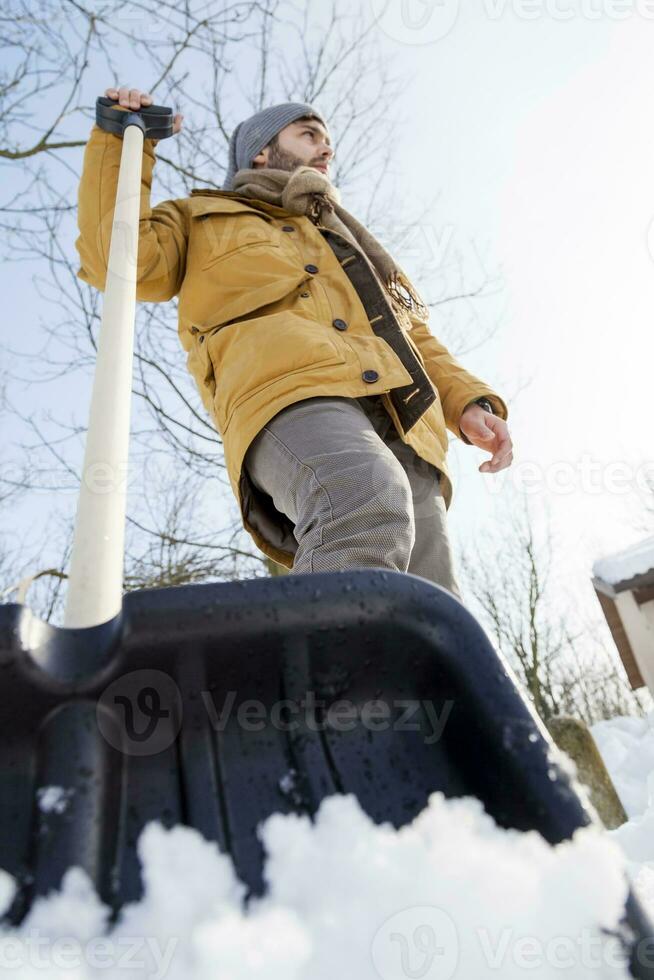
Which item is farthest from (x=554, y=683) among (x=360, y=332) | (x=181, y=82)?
(x=360, y=332)

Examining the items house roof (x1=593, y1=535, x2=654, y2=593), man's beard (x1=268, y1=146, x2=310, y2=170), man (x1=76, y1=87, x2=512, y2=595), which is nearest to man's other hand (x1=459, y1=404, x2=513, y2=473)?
man (x1=76, y1=87, x2=512, y2=595)

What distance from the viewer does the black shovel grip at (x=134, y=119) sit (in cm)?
143

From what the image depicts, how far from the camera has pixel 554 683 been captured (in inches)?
617

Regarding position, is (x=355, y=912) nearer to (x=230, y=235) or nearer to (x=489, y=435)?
(x=489, y=435)

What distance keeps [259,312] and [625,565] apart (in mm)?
3917

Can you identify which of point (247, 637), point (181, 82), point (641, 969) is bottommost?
point (641, 969)

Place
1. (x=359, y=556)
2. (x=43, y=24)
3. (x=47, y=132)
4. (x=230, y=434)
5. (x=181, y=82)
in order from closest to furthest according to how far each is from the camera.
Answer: (x=359, y=556)
(x=230, y=434)
(x=43, y=24)
(x=47, y=132)
(x=181, y=82)

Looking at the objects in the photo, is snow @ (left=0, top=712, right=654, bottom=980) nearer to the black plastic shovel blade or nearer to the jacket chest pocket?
the black plastic shovel blade

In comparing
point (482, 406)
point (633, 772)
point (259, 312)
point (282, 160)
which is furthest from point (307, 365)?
point (633, 772)

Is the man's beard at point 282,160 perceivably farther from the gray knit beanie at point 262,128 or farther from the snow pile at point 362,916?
the snow pile at point 362,916

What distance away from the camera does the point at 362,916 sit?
0.49 meters

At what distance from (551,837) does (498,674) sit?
13 centimetres

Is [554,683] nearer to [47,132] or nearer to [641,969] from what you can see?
[47,132]

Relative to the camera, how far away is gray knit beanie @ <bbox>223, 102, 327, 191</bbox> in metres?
1.93
